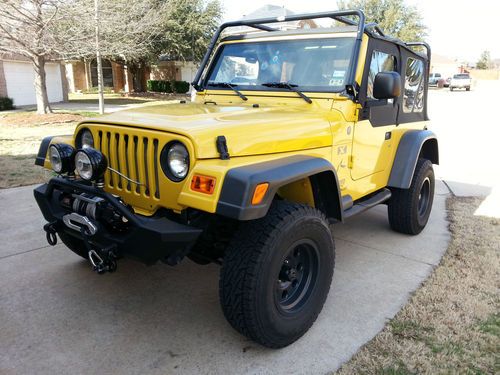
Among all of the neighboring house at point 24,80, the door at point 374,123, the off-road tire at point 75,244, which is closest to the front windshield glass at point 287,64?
the door at point 374,123

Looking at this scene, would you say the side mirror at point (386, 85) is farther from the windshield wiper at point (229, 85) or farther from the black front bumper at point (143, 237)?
the black front bumper at point (143, 237)

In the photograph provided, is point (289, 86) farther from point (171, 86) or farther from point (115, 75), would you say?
point (115, 75)

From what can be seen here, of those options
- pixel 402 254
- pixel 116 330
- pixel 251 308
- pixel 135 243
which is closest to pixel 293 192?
pixel 251 308

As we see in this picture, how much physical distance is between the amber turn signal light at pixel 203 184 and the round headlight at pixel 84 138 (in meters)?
1.05

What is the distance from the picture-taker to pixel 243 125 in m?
2.60

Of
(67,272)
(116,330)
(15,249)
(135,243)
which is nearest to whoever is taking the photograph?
(135,243)

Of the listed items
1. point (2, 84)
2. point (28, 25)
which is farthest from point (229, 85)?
point (2, 84)

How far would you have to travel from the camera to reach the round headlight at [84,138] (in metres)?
2.94

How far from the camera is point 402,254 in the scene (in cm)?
424

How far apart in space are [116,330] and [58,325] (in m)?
Result: 0.41

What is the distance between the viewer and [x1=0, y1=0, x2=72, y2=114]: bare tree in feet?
38.9

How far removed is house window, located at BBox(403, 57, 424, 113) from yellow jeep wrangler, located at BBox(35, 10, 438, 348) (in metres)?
0.58

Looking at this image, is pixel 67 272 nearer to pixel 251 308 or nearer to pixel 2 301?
pixel 2 301

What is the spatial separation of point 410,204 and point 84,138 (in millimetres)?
3214
